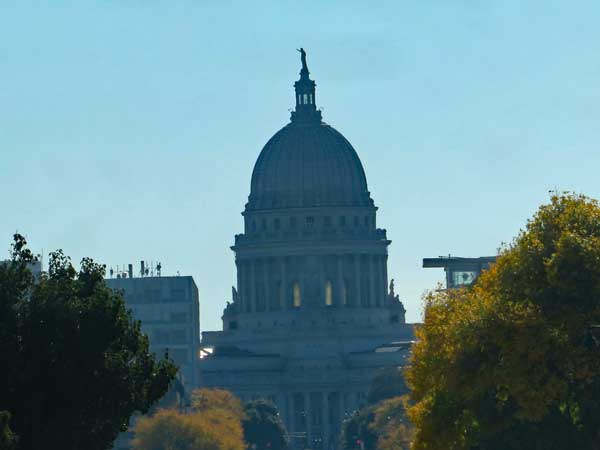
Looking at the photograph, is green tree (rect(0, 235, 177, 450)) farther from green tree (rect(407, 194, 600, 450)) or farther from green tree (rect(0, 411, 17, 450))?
green tree (rect(407, 194, 600, 450))

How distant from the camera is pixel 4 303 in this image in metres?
132

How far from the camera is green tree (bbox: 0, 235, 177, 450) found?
129m

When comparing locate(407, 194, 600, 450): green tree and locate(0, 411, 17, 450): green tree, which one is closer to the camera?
locate(0, 411, 17, 450): green tree

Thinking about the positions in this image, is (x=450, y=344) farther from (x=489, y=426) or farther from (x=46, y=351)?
(x=46, y=351)

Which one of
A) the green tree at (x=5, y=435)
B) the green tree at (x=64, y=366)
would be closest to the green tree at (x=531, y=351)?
the green tree at (x=64, y=366)

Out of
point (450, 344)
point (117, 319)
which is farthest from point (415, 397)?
point (117, 319)

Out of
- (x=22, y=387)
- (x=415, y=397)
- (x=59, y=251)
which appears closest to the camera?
(x=22, y=387)

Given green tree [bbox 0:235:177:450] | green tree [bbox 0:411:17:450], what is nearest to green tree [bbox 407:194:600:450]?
green tree [bbox 0:235:177:450]

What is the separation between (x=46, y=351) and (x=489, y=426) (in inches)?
723

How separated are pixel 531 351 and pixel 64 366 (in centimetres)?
1811

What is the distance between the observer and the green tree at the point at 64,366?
12862cm

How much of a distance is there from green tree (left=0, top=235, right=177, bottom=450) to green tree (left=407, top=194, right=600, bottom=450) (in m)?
12.9

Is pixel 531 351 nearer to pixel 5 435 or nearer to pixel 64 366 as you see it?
pixel 64 366

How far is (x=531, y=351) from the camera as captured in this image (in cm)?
12938
